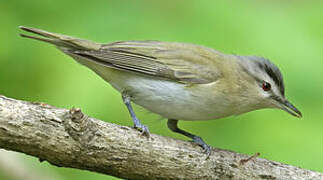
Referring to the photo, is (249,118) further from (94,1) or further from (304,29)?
(94,1)

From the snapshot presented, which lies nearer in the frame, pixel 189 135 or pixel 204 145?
pixel 204 145

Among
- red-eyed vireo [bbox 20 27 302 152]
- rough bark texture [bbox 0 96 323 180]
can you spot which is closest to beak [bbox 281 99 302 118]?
red-eyed vireo [bbox 20 27 302 152]

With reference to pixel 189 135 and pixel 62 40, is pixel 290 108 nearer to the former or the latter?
pixel 189 135

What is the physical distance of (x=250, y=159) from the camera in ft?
13.6

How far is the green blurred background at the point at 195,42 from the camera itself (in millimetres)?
4133

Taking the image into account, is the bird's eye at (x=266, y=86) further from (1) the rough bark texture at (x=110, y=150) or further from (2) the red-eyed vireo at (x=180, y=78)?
(1) the rough bark texture at (x=110, y=150)

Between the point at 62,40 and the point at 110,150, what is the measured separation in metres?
1.27

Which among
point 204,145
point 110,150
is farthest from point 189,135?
point 110,150

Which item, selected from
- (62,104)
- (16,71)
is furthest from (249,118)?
(16,71)

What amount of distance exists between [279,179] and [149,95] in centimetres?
138

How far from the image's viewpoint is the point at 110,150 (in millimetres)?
3596

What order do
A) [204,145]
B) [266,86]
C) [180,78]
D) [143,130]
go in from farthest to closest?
[266,86] < [180,78] < [204,145] < [143,130]

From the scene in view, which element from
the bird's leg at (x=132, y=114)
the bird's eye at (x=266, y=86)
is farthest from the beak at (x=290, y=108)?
the bird's leg at (x=132, y=114)

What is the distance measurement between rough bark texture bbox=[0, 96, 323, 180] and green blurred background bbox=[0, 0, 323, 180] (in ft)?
0.69
